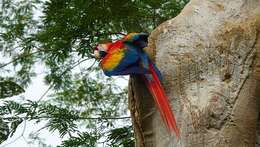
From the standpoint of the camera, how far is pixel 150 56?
113 cm

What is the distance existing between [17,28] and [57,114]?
69cm

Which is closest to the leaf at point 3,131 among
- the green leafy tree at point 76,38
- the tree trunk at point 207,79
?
the green leafy tree at point 76,38

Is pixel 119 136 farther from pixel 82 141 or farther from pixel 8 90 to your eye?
pixel 8 90

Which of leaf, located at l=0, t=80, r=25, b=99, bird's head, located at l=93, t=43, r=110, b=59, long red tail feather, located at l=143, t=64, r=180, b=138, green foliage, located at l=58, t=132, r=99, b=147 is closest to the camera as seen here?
long red tail feather, located at l=143, t=64, r=180, b=138

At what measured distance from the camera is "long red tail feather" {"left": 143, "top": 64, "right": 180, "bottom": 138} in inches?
40.3

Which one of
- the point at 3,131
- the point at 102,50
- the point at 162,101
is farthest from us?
the point at 3,131

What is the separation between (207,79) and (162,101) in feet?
0.32

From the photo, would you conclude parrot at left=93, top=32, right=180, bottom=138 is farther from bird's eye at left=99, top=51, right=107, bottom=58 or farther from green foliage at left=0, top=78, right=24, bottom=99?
green foliage at left=0, top=78, right=24, bottom=99

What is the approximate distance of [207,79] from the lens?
1.07 metres

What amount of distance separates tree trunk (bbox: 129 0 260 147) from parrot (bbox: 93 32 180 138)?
2 centimetres

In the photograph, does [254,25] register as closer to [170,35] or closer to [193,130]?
[170,35]

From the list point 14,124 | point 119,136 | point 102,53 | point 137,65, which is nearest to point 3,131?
point 14,124

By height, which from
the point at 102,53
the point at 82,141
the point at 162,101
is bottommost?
the point at 82,141

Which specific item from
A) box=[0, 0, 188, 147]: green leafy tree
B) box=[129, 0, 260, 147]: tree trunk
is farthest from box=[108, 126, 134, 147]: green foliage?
box=[129, 0, 260, 147]: tree trunk
